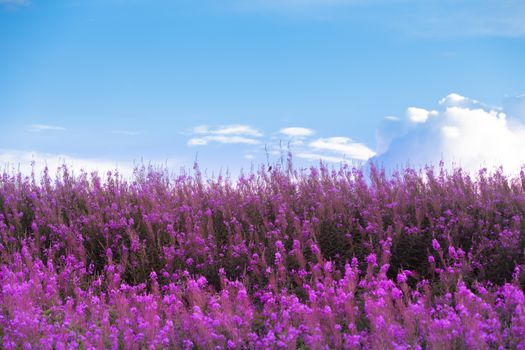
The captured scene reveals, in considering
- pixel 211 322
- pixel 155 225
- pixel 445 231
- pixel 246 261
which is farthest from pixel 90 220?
pixel 445 231

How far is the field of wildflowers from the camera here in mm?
4141

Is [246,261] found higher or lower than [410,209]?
lower

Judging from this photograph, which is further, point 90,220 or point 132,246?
point 90,220

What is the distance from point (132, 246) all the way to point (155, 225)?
0.87 m

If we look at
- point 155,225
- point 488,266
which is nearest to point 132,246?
point 155,225

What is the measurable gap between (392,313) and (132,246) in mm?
3326

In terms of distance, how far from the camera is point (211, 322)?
14.4 feet

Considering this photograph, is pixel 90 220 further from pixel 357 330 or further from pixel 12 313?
pixel 357 330

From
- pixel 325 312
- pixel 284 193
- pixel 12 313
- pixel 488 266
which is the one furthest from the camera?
pixel 284 193

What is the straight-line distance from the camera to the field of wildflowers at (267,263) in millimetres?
4141

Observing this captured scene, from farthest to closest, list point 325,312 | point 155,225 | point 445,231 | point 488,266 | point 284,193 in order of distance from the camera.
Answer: point 284,193
point 155,225
point 445,231
point 488,266
point 325,312

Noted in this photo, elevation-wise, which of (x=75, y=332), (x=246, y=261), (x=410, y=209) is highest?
(x=410, y=209)

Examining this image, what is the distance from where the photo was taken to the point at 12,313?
4582 millimetres

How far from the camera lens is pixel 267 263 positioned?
6508 mm
